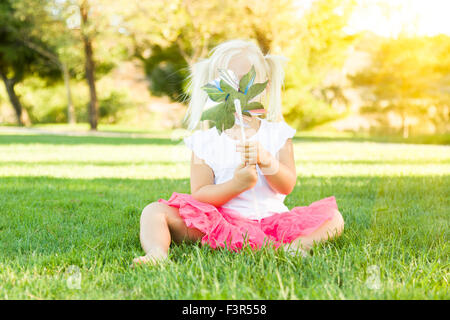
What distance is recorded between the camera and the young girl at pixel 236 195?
2529mm

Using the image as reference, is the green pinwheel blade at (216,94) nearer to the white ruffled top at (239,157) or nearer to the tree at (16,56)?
the white ruffled top at (239,157)

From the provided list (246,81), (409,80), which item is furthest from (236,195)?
(409,80)

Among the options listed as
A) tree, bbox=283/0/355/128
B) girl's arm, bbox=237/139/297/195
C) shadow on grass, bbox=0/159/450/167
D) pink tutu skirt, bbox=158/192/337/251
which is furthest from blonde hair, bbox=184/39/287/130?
tree, bbox=283/0/355/128

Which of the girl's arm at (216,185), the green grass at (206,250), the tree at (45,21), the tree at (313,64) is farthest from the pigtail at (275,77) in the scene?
the tree at (45,21)

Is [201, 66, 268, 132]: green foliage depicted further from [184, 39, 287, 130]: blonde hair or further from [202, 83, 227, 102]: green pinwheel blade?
[184, 39, 287, 130]: blonde hair

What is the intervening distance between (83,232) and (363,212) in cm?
201

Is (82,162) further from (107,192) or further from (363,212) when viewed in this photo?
(363,212)

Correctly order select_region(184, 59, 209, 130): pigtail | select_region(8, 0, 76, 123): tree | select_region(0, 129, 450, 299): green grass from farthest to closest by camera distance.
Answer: select_region(8, 0, 76, 123): tree < select_region(184, 59, 209, 130): pigtail < select_region(0, 129, 450, 299): green grass

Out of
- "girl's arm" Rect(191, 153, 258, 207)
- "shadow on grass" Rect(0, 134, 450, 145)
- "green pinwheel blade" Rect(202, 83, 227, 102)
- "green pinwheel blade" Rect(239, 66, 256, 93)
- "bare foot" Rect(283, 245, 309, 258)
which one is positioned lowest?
"shadow on grass" Rect(0, 134, 450, 145)

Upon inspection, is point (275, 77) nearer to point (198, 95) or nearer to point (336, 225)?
Result: point (198, 95)

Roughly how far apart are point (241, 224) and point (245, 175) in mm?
452

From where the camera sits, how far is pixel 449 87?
883 inches

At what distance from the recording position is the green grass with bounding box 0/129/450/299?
6.20 feet

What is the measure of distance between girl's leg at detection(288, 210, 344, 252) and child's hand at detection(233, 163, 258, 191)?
1.33 ft
